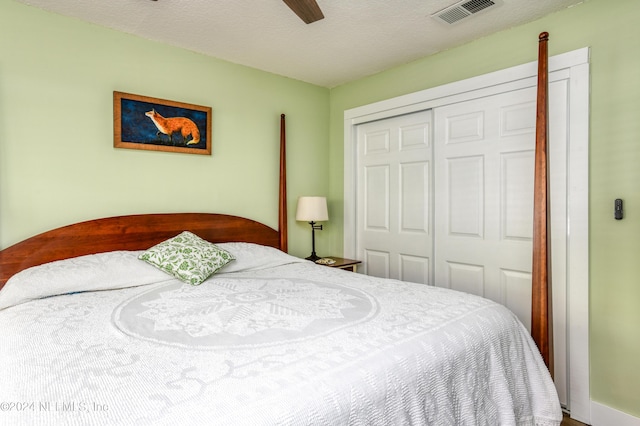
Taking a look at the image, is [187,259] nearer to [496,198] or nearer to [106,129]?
[106,129]

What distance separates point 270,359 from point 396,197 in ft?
7.78

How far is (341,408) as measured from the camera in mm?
938

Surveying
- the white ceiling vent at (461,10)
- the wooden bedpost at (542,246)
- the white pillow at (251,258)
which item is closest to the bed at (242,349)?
the white pillow at (251,258)

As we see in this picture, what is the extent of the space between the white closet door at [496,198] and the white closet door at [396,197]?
136 millimetres

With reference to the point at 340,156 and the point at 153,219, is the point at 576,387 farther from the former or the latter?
the point at 153,219

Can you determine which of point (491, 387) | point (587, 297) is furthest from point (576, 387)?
point (491, 387)

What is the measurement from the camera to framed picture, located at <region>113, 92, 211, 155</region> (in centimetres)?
247

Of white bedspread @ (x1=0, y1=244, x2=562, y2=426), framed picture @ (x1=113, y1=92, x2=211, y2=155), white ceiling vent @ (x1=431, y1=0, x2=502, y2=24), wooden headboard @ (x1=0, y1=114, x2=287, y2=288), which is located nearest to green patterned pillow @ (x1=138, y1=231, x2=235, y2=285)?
white bedspread @ (x1=0, y1=244, x2=562, y2=426)

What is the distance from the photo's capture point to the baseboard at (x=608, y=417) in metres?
1.97

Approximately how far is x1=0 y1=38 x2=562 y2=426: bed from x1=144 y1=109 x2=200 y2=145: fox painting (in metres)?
0.84

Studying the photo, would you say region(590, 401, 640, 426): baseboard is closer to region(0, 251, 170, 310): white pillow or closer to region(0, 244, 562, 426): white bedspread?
region(0, 244, 562, 426): white bedspread

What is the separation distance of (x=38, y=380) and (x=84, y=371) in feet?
0.33

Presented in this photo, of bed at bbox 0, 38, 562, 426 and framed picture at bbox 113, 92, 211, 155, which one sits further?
framed picture at bbox 113, 92, 211, 155

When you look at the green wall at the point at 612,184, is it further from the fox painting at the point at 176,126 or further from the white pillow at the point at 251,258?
the fox painting at the point at 176,126
